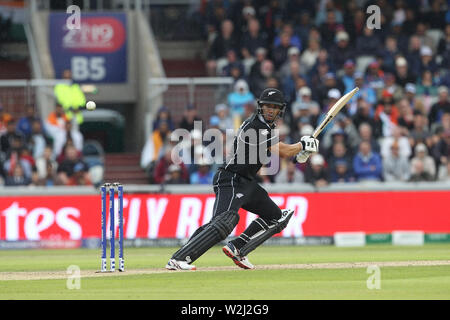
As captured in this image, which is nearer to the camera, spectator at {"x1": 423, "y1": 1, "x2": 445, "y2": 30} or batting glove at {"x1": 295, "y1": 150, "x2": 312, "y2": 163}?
batting glove at {"x1": 295, "y1": 150, "x2": 312, "y2": 163}

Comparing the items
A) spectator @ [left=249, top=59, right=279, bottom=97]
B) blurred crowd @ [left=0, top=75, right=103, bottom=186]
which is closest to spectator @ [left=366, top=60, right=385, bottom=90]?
spectator @ [left=249, top=59, right=279, bottom=97]

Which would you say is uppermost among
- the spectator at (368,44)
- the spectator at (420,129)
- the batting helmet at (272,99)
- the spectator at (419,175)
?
the spectator at (368,44)

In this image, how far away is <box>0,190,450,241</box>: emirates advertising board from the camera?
2091cm

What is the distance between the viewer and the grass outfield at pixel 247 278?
11.3 m

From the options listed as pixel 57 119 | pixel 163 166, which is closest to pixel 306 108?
pixel 163 166

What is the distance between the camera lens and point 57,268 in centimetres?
1529

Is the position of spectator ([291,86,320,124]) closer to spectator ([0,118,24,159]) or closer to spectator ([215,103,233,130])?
spectator ([215,103,233,130])

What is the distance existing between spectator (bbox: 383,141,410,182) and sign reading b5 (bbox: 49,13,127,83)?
25.8ft

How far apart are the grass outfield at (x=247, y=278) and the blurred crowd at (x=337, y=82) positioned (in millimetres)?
4663
